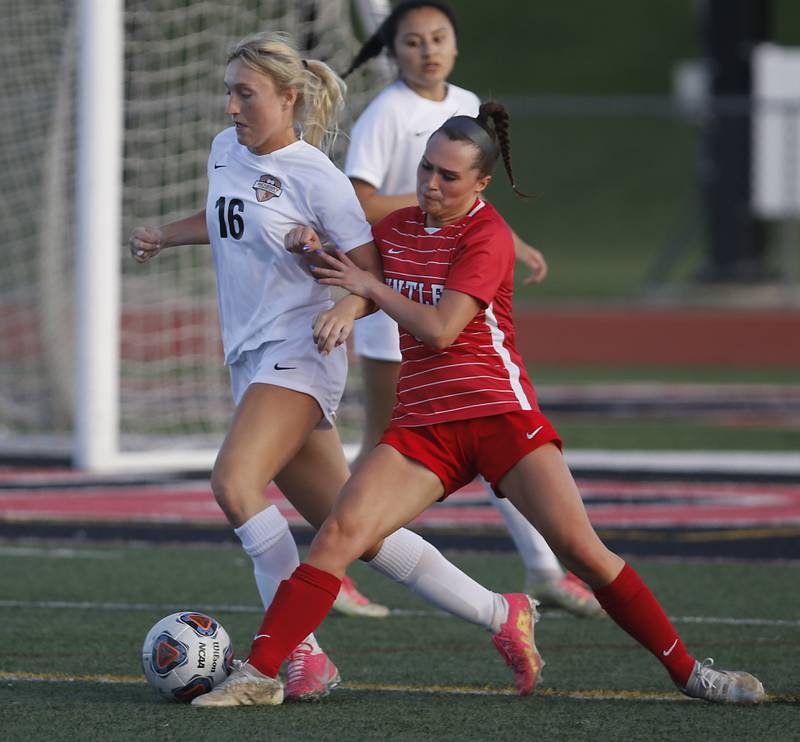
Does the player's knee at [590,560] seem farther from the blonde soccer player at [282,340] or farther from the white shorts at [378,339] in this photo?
the white shorts at [378,339]

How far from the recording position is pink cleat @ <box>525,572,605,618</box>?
6.50 m

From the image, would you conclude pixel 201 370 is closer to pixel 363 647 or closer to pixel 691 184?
pixel 363 647

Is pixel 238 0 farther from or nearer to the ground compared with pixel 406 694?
farther from the ground

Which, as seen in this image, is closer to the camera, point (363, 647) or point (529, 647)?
point (529, 647)

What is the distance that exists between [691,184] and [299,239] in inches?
1384

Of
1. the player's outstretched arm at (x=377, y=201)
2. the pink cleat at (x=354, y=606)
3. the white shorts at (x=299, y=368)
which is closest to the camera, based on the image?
the white shorts at (x=299, y=368)

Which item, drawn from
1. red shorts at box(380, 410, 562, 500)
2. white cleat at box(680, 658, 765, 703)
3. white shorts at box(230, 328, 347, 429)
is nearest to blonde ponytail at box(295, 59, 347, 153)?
white shorts at box(230, 328, 347, 429)

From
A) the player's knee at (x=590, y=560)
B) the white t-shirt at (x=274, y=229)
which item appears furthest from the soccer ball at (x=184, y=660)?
the player's knee at (x=590, y=560)

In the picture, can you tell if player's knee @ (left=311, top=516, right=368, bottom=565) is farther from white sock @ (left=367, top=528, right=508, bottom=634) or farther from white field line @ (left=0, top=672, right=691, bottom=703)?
white field line @ (left=0, top=672, right=691, bottom=703)

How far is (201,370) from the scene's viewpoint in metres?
12.6

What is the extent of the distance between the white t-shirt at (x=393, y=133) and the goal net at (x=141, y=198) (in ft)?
11.9

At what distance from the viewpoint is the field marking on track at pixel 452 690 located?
5047 mm

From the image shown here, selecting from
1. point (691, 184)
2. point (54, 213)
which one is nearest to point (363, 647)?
point (54, 213)

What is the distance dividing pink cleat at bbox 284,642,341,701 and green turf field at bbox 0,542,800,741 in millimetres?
42
